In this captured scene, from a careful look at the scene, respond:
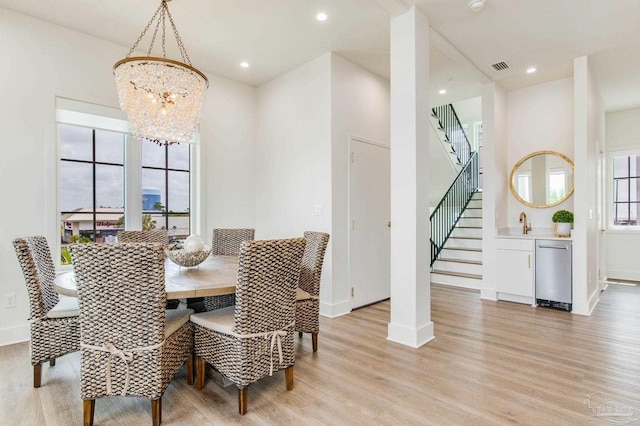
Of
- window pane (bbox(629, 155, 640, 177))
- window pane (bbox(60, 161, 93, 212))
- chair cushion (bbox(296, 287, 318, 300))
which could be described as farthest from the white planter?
window pane (bbox(60, 161, 93, 212))

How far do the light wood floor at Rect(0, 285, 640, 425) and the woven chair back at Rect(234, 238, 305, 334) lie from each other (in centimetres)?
54

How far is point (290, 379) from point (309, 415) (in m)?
0.32

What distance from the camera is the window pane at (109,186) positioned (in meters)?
3.71

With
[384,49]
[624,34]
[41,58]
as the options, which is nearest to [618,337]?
[624,34]

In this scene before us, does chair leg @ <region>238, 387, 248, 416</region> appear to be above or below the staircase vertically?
below

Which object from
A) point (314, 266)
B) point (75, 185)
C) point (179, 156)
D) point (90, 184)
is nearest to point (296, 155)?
point (179, 156)

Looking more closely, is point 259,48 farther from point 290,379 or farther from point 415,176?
point 290,379

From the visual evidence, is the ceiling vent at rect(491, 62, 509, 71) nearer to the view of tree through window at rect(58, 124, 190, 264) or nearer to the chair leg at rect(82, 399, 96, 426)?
the view of tree through window at rect(58, 124, 190, 264)

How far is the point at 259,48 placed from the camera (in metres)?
3.75

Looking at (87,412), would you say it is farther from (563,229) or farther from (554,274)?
(563,229)

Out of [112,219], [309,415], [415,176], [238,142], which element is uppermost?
[238,142]

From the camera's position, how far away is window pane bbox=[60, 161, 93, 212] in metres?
3.49

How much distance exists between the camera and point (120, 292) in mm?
1725

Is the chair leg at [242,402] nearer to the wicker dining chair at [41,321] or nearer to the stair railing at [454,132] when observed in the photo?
the wicker dining chair at [41,321]
